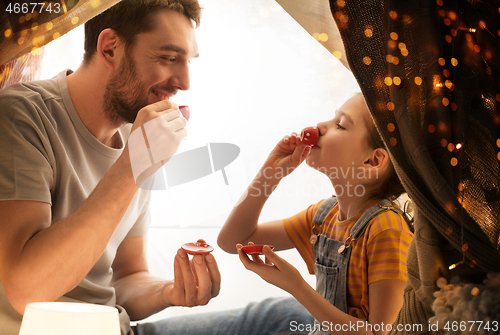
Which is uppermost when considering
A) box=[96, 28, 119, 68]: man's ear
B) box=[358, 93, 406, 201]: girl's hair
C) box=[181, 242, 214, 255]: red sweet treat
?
box=[96, 28, 119, 68]: man's ear

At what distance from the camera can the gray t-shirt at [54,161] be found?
848mm

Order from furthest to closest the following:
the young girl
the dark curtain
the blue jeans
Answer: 1. the blue jeans
2. the young girl
3. the dark curtain

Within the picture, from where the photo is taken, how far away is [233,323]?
1176 millimetres

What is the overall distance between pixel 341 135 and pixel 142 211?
2.25 feet

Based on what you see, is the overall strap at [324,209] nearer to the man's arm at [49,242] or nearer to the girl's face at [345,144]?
the girl's face at [345,144]

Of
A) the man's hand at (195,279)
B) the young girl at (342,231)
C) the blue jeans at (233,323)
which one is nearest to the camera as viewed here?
the young girl at (342,231)

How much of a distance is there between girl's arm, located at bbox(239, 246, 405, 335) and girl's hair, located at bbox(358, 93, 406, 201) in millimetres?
256

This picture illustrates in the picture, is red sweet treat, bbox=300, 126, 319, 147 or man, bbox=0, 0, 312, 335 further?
red sweet treat, bbox=300, 126, 319, 147

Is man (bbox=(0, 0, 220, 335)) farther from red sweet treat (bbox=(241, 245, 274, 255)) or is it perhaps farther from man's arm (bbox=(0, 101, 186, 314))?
red sweet treat (bbox=(241, 245, 274, 255))

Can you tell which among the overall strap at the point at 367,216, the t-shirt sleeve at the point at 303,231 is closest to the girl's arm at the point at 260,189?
the t-shirt sleeve at the point at 303,231

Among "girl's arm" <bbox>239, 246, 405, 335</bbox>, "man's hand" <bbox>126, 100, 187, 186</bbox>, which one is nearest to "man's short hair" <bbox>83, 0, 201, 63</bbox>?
"man's hand" <bbox>126, 100, 187, 186</bbox>

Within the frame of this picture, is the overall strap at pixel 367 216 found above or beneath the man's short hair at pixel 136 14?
beneath

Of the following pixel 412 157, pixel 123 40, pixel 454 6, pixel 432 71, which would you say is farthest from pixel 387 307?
pixel 123 40

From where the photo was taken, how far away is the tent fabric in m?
0.89
